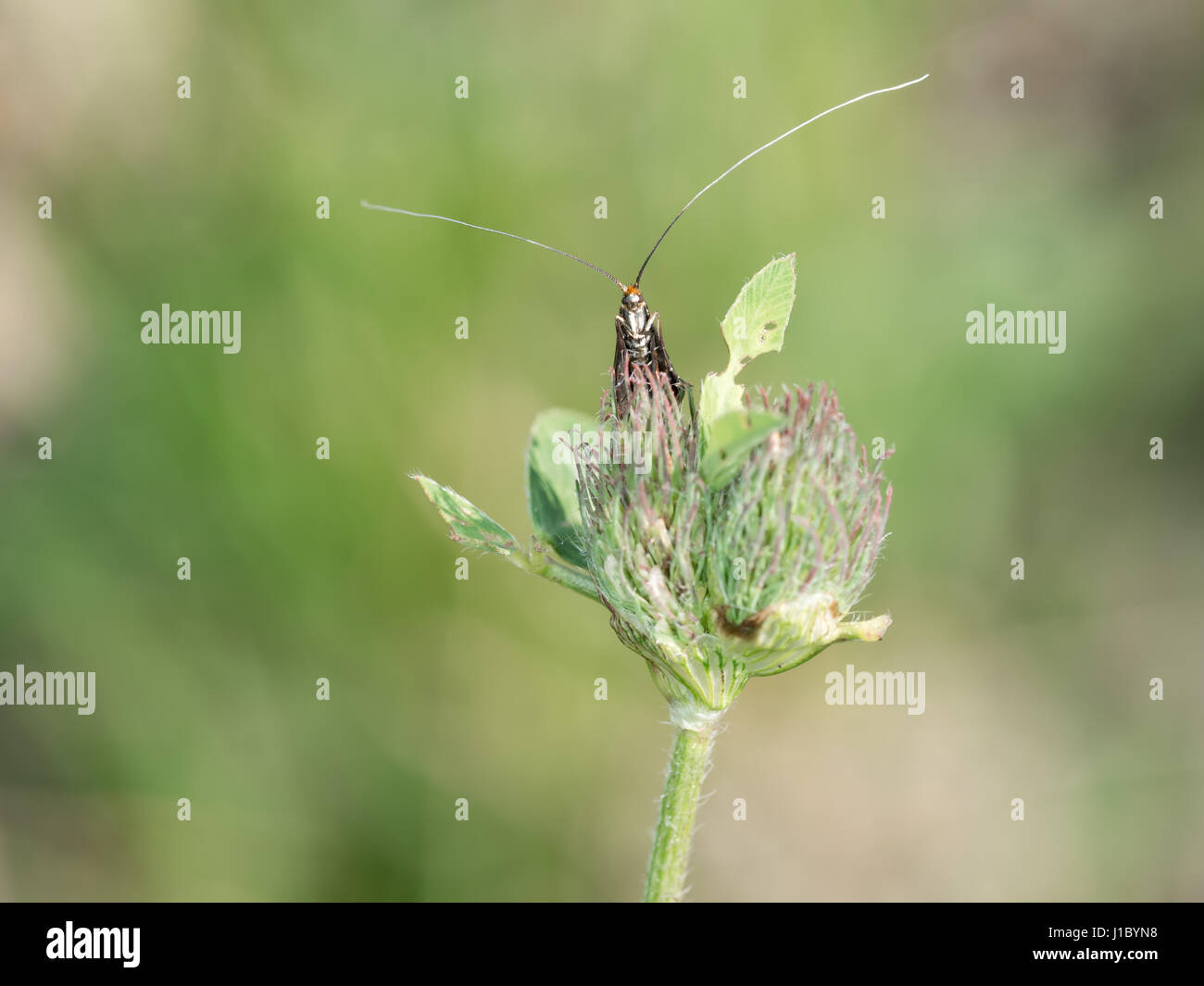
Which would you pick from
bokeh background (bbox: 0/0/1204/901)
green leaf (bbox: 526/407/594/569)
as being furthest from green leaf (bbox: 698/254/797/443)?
bokeh background (bbox: 0/0/1204/901)

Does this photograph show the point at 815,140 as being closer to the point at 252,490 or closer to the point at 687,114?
the point at 687,114

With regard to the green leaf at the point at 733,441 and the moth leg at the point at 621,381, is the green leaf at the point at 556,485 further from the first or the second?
the green leaf at the point at 733,441

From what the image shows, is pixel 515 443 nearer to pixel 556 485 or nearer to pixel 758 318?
pixel 556 485

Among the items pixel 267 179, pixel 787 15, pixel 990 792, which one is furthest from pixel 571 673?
pixel 787 15

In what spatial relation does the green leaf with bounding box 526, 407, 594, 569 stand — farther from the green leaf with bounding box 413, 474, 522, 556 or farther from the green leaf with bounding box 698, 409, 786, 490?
the green leaf with bounding box 698, 409, 786, 490

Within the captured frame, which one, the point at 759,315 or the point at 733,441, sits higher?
Result: the point at 759,315

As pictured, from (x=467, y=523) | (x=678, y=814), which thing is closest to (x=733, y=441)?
(x=467, y=523)

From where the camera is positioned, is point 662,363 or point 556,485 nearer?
point 662,363
